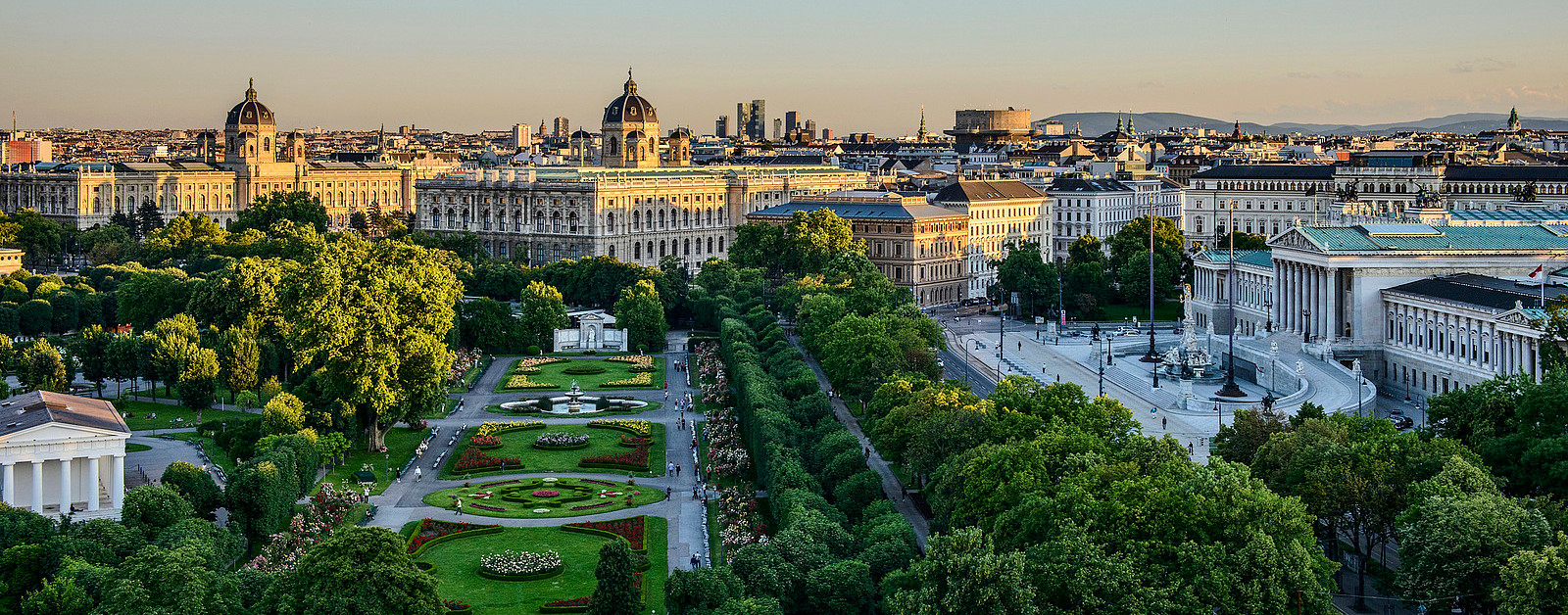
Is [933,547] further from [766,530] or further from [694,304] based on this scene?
[694,304]

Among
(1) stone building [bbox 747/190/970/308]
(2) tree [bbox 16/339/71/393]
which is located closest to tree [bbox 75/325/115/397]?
(2) tree [bbox 16/339/71/393]

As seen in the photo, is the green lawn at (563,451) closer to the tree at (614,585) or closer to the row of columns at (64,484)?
the row of columns at (64,484)

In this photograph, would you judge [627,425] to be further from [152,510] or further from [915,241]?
[915,241]

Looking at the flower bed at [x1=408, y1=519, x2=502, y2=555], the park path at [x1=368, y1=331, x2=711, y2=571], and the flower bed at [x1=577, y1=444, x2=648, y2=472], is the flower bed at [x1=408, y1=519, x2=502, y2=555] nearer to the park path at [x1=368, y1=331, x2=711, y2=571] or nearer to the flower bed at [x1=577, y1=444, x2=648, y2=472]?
the park path at [x1=368, y1=331, x2=711, y2=571]

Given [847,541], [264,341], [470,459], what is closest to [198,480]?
[470,459]

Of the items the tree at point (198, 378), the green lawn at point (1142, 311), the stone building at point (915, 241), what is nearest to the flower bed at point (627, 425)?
the tree at point (198, 378)
